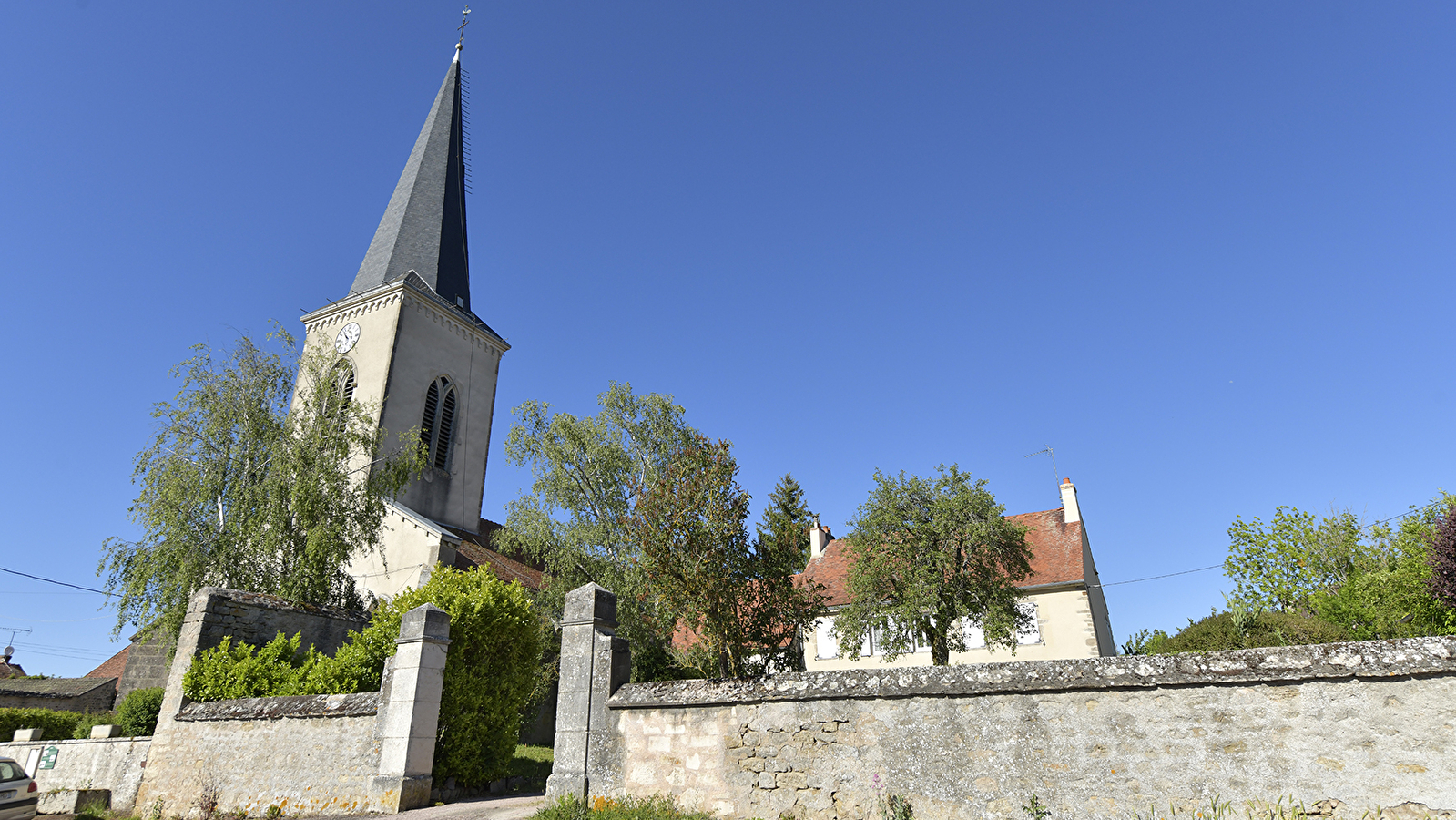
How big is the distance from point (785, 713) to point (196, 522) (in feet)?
47.1

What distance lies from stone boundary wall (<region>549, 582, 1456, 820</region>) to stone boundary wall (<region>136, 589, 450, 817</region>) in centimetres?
221

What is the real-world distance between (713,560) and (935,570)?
10777 millimetres

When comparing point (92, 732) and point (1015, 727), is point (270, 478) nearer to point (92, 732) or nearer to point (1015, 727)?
point (92, 732)

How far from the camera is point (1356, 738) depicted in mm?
4457

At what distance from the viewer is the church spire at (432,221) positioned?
87.2 ft

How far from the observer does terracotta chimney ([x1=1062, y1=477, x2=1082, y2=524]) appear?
23.4m

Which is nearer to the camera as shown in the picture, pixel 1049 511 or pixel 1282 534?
pixel 1282 534

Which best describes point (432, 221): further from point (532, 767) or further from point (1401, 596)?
point (1401, 596)

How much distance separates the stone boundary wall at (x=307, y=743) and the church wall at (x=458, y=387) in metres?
12.8

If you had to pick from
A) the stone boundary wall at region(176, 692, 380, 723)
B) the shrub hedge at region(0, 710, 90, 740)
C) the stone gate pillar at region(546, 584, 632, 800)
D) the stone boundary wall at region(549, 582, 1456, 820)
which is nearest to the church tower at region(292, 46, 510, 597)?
the shrub hedge at region(0, 710, 90, 740)

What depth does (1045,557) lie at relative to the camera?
73.4 ft

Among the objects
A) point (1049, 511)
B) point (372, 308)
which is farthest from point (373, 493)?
point (1049, 511)

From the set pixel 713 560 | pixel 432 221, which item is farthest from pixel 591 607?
pixel 432 221

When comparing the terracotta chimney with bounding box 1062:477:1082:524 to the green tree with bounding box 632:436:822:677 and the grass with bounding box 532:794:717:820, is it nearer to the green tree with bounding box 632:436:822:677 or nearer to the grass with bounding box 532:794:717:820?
the green tree with bounding box 632:436:822:677
